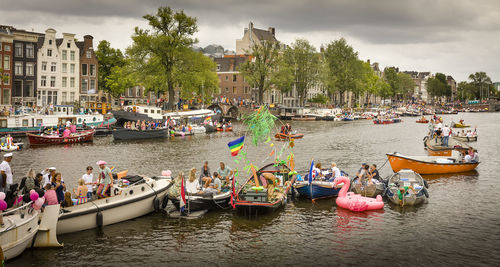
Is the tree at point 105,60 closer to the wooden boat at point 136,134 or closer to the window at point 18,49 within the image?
the window at point 18,49

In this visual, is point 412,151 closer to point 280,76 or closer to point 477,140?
point 477,140

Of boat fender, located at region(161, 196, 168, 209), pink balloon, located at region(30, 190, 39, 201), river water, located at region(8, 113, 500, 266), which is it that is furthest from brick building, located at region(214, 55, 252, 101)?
pink balloon, located at region(30, 190, 39, 201)

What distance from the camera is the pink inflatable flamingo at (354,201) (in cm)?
2197

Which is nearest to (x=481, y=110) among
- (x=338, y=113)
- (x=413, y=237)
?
(x=338, y=113)

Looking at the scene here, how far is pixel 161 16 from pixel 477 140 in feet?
157

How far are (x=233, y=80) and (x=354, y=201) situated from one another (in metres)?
91.6

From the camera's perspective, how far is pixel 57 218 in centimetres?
1622

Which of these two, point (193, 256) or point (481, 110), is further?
point (481, 110)

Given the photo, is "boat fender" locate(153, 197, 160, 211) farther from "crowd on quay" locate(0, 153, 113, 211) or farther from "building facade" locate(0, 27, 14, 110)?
"building facade" locate(0, 27, 14, 110)

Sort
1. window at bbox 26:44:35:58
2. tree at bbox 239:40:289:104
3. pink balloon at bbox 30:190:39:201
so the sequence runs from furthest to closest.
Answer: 1. tree at bbox 239:40:289:104
2. window at bbox 26:44:35:58
3. pink balloon at bbox 30:190:39:201

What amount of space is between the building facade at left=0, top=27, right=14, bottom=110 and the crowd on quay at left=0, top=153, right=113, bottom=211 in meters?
52.5

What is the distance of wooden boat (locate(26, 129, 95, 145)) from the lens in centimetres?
4644

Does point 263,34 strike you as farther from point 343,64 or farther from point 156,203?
point 156,203

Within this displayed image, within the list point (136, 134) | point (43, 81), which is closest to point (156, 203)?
point (136, 134)
